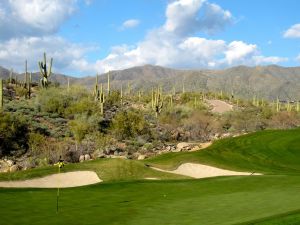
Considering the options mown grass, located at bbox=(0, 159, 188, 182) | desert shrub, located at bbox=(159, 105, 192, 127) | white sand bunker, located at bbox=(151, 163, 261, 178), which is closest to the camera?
mown grass, located at bbox=(0, 159, 188, 182)

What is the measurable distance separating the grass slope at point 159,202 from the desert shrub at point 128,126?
965 inches

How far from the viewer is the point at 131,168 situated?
67.9ft

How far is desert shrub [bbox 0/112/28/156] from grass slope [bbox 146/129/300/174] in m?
11.3

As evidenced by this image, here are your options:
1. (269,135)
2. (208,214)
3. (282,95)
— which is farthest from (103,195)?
(282,95)

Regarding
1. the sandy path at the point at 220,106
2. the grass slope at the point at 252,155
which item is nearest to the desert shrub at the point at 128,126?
the grass slope at the point at 252,155

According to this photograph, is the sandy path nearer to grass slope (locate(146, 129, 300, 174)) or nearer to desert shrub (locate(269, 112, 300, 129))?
desert shrub (locate(269, 112, 300, 129))

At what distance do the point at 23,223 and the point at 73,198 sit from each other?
3373 millimetres

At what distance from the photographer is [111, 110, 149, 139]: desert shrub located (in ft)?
134

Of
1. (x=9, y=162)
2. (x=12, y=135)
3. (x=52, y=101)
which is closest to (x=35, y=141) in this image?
(x=12, y=135)

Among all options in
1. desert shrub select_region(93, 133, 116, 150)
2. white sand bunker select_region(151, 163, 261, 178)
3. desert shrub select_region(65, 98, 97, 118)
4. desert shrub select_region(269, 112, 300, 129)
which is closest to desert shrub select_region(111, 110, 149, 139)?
desert shrub select_region(93, 133, 116, 150)

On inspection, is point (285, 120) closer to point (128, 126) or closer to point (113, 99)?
point (113, 99)

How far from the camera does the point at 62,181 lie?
19.6 m

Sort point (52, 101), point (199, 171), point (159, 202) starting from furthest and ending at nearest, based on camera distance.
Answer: point (52, 101), point (199, 171), point (159, 202)

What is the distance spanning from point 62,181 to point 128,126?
22455 mm
